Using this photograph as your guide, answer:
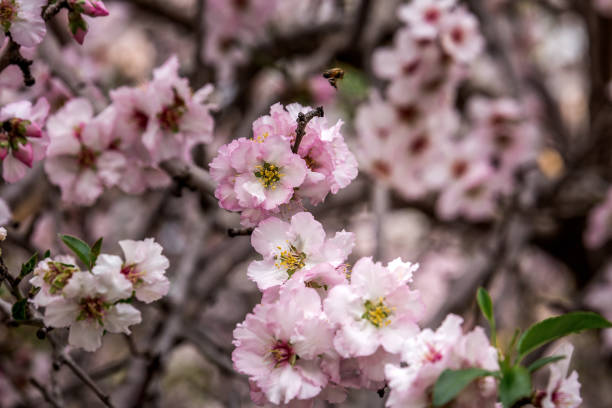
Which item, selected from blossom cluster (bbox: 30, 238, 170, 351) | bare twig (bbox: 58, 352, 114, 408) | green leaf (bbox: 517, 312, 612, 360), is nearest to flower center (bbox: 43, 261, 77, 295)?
blossom cluster (bbox: 30, 238, 170, 351)

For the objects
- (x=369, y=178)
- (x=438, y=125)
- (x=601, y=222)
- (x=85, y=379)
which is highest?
(x=85, y=379)

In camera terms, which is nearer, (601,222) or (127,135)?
(127,135)

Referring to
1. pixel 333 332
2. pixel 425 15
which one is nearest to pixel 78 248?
pixel 333 332

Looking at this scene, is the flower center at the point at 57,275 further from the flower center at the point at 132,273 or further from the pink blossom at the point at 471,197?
the pink blossom at the point at 471,197

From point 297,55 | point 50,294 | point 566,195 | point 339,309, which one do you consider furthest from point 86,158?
point 566,195

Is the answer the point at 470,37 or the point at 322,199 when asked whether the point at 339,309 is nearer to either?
the point at 322,199

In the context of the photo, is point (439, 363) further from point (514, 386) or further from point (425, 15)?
point (425, 15)

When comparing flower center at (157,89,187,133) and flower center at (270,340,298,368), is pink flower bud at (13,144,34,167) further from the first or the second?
flower center at (270,340,298,368)
